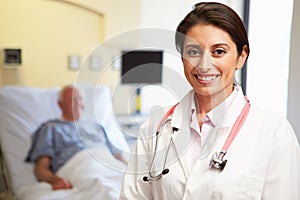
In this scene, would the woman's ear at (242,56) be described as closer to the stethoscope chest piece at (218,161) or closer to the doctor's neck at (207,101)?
the doctor's neck at (207,101)

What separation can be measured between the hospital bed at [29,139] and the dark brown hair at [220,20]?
60cm

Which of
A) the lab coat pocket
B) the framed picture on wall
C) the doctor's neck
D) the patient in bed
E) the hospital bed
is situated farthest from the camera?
the framed picture on wall

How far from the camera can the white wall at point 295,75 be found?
1.47 meters

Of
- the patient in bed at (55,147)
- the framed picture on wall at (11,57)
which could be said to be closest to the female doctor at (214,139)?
the patient in bed at (55,147)

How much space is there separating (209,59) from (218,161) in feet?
0.85

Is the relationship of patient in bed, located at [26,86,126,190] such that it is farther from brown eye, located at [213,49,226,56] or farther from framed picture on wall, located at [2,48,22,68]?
brown eye, located at [213,49,226,56]

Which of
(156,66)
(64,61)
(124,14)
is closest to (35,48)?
(64,61)

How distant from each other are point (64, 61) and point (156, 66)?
63.6 inches

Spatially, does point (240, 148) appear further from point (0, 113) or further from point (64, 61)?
point (64, 61)

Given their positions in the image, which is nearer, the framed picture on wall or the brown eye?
the brown eye

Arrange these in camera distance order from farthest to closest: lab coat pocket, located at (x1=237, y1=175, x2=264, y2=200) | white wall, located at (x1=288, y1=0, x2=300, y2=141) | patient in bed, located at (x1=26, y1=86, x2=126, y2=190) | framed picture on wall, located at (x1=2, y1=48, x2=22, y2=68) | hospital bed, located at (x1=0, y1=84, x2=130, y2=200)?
framed picture on wall, located at (x1=2, y1=48, x2=22, y2=68) → patient in bed, located at (x1=26, y1=86, x2=126, y2=190) → hospital bed, located at (x1=0, y1=84, x2=130, y2=200) → white wall, located at (x1=288, y1=0, x2=300, y2=141) → lab coat pocket, located at (x1=237, y1=175, x2=264, y2=200)

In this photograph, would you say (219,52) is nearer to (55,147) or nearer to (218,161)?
(218,161)

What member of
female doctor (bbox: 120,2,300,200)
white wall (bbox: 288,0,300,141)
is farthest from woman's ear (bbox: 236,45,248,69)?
white wall (bbox: 288,0,300,141)

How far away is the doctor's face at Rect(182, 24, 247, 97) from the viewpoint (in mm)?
980
